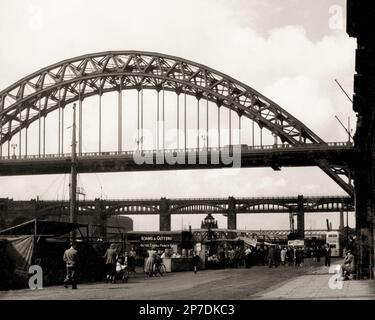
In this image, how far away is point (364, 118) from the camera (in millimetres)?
22953

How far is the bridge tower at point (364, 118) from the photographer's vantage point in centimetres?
1709

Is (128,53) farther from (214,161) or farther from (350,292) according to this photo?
(350,292)

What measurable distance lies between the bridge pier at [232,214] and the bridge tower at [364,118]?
74.9m

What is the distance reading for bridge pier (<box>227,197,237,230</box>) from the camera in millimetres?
104688

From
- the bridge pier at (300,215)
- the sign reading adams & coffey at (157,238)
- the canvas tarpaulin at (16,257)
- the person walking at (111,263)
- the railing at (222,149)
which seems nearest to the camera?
the canvas tarpaulin at (16,257)

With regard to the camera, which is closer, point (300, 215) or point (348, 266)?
point (348, 266)

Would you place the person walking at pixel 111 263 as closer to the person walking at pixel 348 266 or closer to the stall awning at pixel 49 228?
the stall awning at pixel 49 228

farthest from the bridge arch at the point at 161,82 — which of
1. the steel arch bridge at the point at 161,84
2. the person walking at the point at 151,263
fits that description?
the person walking at the point at 151,263

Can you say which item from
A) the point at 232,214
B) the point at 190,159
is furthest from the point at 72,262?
the point at 232,214

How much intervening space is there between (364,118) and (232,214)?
273 ft

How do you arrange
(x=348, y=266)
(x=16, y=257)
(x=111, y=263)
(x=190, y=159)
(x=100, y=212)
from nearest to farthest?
(x=16, y=257) → (x=348, y=266) → (x=111, y=263) → (x=190, y=159) → (x=100, y=212)

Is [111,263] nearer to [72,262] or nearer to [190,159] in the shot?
[72,262]

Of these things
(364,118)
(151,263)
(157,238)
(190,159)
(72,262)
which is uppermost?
(190,159)
